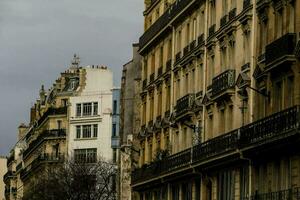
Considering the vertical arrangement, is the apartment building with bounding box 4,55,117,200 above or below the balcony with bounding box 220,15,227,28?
above

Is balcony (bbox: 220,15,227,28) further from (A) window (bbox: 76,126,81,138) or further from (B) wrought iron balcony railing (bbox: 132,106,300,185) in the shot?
(A) window (bbox: 76,126,81,138)

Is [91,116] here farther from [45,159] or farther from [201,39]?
[201,39]

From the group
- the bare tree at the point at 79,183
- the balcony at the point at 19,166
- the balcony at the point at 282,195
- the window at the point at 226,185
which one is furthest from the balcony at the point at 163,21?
the balcony at the point at 19,166

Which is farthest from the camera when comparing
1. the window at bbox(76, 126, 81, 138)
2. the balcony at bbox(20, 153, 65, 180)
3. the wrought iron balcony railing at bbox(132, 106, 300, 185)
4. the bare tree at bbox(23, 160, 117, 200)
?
the balcony at bbox(20, 153, 65, 180)

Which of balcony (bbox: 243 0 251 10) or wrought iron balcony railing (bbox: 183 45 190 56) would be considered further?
wrought iron balcony railing (bbox: 183 45 190 56)

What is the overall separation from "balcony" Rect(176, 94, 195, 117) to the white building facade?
5776 centimetres

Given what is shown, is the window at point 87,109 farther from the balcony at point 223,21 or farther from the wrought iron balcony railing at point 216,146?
the balcony at point 223,21

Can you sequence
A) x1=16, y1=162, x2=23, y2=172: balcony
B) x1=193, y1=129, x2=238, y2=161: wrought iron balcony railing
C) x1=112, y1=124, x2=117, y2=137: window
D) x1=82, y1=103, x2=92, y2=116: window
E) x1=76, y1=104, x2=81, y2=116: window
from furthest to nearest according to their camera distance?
x1=16, y1=162, x2=23, y2=172: balcony → x1=76, y1=104, x2=81, y2=116: window → x1=82, y1=103, x2=92, y2=116: window → x1=112, y1=124, x2=117, y2=137: window → x1=193, y1=129, x2=238, y2=161: wrought iron balcony railing

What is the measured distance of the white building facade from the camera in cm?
14150

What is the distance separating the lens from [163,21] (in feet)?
279

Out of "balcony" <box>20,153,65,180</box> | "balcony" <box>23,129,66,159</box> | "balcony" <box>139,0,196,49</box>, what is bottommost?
"balcony" <box>20,153,65,180</box>

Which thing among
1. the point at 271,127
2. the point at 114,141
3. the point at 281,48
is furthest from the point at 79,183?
the point at 281,48

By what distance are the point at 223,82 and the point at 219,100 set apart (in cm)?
127

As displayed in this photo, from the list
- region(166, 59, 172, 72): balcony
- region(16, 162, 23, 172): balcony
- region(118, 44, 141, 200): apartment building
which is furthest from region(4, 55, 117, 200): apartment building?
region(166, 59, 172, 72): balcony
